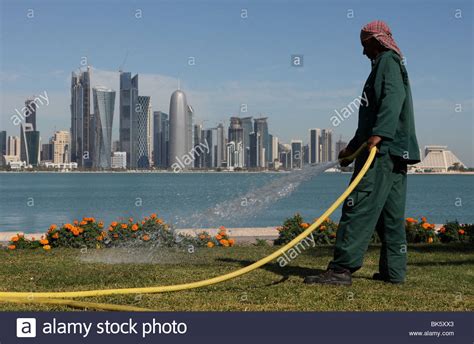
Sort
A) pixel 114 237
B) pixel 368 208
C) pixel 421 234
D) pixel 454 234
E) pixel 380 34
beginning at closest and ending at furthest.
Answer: pixel 368 208 < pixel 380 34 < pixel 114 237 < pixel 454 234 < pixel 421 234

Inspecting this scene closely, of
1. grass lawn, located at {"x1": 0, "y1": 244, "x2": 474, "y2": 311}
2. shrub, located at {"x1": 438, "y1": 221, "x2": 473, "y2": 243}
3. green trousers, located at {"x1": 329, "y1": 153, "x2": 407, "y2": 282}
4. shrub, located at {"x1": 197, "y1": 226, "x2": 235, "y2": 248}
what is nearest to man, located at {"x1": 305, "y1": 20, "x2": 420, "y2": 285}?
green trousers, located at {"x1": 329, "y1": 153, "x2": 407, "y2": 282}

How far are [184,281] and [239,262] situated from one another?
1.68m

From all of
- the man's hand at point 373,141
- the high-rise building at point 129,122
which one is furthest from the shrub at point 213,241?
the high-rise building at point 129,122

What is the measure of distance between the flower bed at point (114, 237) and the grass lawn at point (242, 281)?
101cm

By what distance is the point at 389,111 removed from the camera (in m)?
6.25

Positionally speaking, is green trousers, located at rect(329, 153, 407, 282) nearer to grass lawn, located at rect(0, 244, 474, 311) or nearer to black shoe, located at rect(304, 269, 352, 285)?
black shoe, located at rect(304, 269, 352, 285)

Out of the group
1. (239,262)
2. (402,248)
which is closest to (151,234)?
(239,262)

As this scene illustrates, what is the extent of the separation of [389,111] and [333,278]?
1.76m

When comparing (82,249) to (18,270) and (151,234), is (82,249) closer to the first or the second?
(151,234)

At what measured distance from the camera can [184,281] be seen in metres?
6.70

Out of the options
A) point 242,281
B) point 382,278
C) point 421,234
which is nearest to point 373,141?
point 382,278

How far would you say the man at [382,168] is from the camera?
250 inches

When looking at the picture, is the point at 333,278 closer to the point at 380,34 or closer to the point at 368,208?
the point at 368,208

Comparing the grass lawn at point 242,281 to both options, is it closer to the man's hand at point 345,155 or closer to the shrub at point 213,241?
the man's hand at point 345,155
